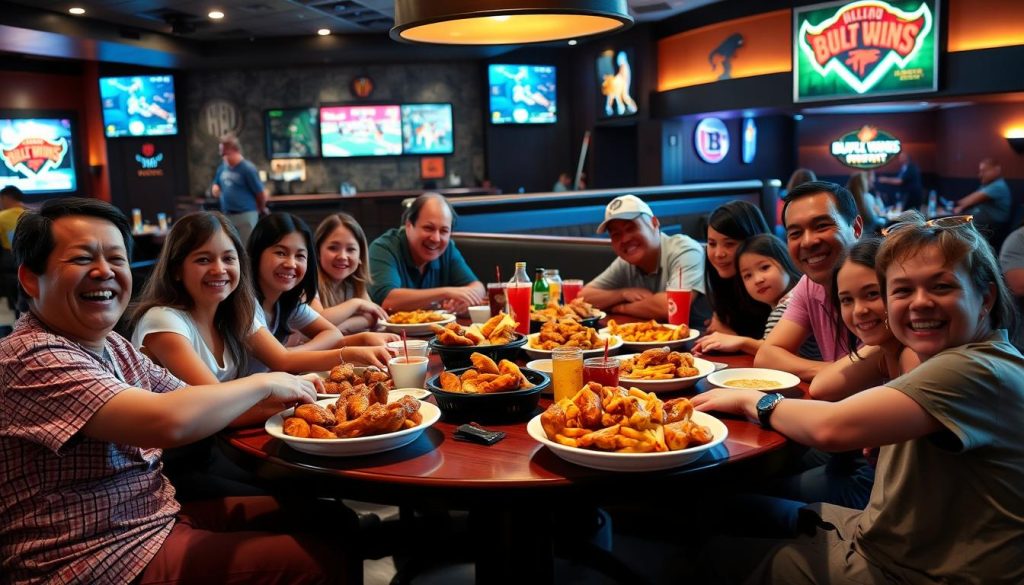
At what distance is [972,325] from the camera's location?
63.7 inches

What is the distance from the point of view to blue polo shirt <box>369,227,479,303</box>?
4.09 metres

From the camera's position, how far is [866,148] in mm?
12148

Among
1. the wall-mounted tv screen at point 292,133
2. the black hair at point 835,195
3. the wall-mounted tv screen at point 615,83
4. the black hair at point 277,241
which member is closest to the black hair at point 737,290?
the black hair at point 835,195

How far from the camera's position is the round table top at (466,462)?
1.59m

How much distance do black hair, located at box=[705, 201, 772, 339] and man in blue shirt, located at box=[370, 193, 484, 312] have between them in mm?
1132

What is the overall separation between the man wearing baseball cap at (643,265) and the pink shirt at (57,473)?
7.18 ft

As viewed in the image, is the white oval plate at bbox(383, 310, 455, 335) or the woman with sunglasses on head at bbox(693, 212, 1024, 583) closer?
the woman with sunglasses on head at bbox(693, 212, 1024, 583)

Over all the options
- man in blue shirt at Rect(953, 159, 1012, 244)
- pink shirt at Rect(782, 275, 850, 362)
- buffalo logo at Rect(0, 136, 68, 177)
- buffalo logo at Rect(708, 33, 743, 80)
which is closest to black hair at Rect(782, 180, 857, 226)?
pink shirt at Rect(782, 275, 850, 362)

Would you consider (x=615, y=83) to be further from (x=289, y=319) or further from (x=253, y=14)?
(x=289, y=319)

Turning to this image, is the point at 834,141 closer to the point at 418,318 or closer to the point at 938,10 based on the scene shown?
the point at 938,10

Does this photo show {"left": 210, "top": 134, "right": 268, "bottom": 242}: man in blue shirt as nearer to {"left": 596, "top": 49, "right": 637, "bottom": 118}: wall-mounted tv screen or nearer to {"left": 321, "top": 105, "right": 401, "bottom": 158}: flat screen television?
{"left": 321, "top": 105, "right": 401, "bottom": 158}: flat screen television

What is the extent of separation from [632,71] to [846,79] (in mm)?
3809

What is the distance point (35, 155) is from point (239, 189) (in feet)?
17.2

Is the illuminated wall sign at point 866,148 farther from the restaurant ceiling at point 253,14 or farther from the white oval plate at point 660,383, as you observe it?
the white oval plate at point 660,383
